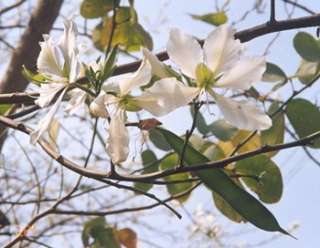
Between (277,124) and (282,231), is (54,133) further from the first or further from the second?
(282,231)

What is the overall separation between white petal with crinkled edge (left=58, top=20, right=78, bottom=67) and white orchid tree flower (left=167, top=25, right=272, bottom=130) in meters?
0.07

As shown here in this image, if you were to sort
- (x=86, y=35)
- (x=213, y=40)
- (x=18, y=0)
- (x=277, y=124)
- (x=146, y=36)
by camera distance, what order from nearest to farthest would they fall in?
(x=213, y=40)
(x=277, y=124)
(x=146, y=36)
(x=86, y=35)
(x=18, y=0)

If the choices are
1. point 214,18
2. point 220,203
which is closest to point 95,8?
point 214,18

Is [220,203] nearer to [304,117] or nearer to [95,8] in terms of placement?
[304,117]

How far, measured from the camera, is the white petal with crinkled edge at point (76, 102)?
0.37m

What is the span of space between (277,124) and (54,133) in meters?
0.26

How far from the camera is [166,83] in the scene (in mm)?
331

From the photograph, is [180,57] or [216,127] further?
[216,127]

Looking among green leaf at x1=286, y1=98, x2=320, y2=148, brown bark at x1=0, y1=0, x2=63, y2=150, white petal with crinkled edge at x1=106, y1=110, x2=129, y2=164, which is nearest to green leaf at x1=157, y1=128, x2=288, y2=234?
white petal with crinkled edge at x1=106, y1=110, x2=129, y2=164

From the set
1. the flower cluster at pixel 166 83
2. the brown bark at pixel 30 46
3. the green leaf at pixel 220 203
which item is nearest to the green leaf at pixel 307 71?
the green leaf at pixel 220 203

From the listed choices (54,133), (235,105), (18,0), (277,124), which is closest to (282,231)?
(235,105)

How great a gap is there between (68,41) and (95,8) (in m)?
0.32

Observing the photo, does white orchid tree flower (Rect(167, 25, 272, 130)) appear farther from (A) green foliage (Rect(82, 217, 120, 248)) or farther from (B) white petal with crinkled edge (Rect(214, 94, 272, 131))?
(A) green foliage (Rect(82, 217, 120, 248))

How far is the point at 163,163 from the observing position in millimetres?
638
